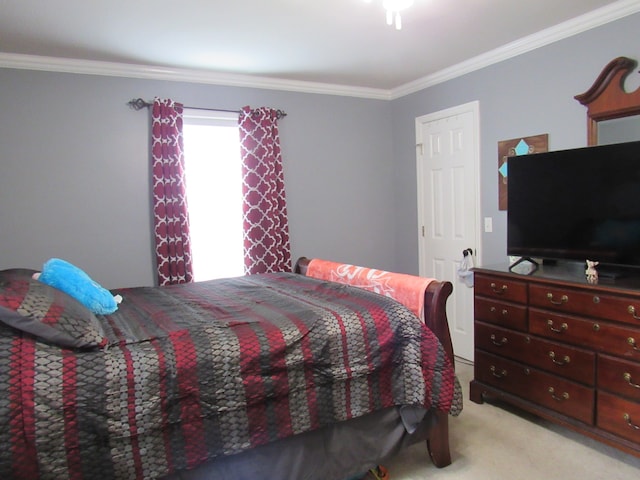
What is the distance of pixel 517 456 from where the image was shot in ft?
7.34

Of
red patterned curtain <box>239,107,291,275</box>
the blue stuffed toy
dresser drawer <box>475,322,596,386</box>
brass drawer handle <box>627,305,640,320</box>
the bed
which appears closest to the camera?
the bed

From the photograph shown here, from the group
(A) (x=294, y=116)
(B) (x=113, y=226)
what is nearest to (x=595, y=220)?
(A) (x=294, y=116)

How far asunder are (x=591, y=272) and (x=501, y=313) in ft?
1.81

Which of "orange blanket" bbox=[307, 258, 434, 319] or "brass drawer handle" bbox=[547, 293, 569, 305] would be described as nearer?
"orange blanket" bbox=[307, 258, 434, 319]

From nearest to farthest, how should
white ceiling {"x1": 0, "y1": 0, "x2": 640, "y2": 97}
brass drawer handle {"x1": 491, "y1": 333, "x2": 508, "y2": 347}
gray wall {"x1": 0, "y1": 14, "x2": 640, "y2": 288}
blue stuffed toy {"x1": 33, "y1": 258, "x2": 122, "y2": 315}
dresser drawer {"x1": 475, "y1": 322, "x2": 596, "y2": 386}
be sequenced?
blue stuffed toy {"x1": 33, "y1": 258, "x2": 122, "y2": 315}, dresser drawer {"x1": 475, "y1": 322, "x2": 596, "y2": 386}, white ceiling {"x1": 0, "y1": 0, "x2": 640, "y2": 97}, brass drawer handle {"x1": 491, "y1": 333, "x2": 508, "y2": 347}, gray wall {"x1": 0, "y1": 14, "x2": 640, "y2": 288}

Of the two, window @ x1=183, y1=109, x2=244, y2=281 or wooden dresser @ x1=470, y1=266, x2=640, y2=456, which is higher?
window @ x1=183, y1=109, x2=244, y2=281

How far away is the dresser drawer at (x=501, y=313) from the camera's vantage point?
2.52 metres

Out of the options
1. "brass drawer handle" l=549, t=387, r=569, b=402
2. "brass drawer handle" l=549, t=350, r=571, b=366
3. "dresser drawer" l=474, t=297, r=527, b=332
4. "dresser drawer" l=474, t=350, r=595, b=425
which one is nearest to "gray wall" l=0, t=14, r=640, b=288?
"dresser drawer" l=474, t=297, r=527, b=332

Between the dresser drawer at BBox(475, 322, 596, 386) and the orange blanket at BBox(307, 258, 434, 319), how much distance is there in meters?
0.80

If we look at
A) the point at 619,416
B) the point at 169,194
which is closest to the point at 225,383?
the point at 619,416

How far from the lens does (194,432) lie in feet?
5.09

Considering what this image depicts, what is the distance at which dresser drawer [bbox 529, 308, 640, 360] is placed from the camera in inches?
79.9

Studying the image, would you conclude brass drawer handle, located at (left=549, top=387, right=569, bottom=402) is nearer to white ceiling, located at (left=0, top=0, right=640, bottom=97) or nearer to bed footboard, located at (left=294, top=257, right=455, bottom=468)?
bed footboard, located at (left=294, top=257, right=455, bottom=468)

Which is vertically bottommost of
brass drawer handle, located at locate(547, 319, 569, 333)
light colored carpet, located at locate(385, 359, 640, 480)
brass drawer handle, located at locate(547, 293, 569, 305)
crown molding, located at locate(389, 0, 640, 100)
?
light colored carpet, located at locate(385, 359, 640, 480)
